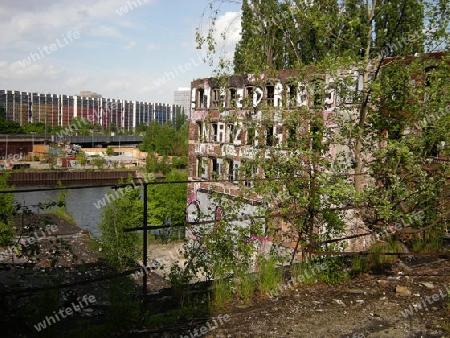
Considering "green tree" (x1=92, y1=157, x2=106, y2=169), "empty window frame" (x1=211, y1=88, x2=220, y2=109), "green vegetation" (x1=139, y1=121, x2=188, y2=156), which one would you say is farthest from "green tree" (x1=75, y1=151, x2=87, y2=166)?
"empty window frame" (x1=211, y1=88, x2=220, y2=109)

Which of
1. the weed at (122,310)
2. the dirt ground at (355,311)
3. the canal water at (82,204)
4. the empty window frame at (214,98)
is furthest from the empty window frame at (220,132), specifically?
the weed at (122,310)

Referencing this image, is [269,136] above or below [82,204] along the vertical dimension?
above

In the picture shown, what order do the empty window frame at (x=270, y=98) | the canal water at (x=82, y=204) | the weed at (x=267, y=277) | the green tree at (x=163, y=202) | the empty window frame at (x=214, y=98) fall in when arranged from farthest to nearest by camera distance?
the green tree at (x=163, y=202) → the canal water at (x=82, y=204) → the empty window frame at (x=214, y=98) → the empty window frame at (x=270, y=98) → the weed at (x=267, y=277)

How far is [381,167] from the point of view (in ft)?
19.9

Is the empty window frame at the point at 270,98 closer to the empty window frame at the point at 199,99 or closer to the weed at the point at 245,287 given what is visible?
the weed at the point at 245,287

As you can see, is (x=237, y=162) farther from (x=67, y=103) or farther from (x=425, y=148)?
(x=67, y=103)

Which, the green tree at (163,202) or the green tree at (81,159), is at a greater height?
the green tree at (81,159)

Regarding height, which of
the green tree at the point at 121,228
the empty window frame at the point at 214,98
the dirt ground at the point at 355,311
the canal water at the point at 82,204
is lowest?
the canal water at the point at 82,204

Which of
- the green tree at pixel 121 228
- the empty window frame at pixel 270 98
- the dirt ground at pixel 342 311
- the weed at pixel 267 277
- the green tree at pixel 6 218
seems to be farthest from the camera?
the green tree at pixel 121 228

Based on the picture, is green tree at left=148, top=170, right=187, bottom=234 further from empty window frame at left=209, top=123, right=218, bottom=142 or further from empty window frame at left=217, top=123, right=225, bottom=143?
empty window frame at left=217, top=123, right=225, bottom=143

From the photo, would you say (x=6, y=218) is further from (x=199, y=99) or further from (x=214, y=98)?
(x=199, y=99)

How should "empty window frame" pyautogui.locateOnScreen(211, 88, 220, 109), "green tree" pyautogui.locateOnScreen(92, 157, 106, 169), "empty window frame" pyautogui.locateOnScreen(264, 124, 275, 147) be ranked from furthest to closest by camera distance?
"green tree" pyautogui.locateOnScreen(92, 157, 106, 169), "empty window frame" pyautogui.locateOnScreen(211, 88, 220, 109), "empty window frame" pyautogui.locateOnScreen(264, 124, 275, 147)

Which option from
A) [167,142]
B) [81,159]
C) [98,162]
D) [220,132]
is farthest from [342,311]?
[167,142]

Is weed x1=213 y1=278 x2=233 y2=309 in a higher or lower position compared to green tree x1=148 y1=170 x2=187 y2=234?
higher
